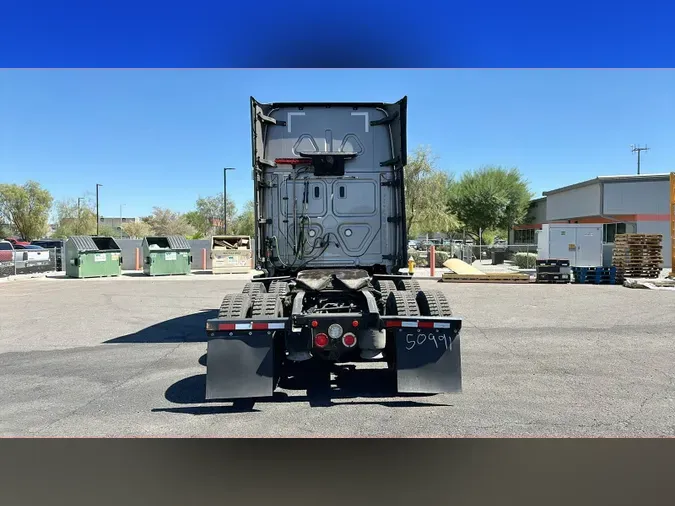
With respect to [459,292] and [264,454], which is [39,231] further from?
[264,454]

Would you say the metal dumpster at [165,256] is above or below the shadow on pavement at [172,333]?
above

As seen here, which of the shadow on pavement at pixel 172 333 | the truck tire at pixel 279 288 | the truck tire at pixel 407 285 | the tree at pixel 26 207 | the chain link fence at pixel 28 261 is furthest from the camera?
the tree at pixel 26 207

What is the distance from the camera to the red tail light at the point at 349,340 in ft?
18.7

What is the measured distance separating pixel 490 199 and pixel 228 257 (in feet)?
91.1

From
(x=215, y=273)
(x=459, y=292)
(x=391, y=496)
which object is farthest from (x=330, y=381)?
(x=215, y=273)

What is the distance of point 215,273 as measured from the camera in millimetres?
27891

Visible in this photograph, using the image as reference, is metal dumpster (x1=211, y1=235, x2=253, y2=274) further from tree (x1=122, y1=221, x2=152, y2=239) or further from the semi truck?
tree (x1=122, y1=221, x2=152, y2=239)

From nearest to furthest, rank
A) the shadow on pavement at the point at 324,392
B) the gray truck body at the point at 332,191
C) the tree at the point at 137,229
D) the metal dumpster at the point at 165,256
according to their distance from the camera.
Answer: the shadow on pavement at the point at 324,392 → the gray truck body at the point at 332,191 → the metal dumpster at the point at 165,256 → the tree at the point at 137,229

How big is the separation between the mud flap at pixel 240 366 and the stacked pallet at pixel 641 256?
20.6m

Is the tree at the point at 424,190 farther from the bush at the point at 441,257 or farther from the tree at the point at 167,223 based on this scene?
the tree at the point at 167,223

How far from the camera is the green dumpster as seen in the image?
80.6 feet

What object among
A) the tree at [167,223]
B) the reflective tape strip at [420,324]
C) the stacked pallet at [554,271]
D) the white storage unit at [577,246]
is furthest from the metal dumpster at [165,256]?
the tree at [167,223]

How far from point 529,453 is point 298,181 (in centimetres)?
507

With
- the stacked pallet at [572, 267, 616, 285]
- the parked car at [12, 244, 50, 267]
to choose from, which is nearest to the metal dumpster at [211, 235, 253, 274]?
the parked car at [12, 244, 50, 267]
